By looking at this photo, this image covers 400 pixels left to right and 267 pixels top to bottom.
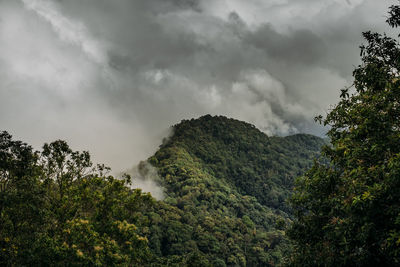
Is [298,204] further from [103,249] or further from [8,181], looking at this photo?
[8,181]

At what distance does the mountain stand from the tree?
4.83m

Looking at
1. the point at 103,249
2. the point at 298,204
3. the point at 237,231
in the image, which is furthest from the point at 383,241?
the point at 237,231

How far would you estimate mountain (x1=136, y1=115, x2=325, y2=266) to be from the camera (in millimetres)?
76494

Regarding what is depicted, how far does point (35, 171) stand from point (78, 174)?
7.78 feet

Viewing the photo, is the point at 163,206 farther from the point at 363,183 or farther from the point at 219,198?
the point at 363,183

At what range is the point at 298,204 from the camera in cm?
1473

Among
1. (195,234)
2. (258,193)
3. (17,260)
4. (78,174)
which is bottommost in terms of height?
(17,260)

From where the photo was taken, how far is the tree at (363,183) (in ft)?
28.7

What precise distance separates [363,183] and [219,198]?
11772 centimetres

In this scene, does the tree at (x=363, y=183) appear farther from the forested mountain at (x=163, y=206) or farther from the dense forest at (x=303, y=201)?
the forested mountain at (x=163, y=206)

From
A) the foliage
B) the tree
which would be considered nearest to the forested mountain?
the foliage

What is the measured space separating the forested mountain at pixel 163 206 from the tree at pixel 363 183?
15.9ft

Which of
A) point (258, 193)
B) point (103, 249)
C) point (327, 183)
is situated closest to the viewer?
point (327, 183)

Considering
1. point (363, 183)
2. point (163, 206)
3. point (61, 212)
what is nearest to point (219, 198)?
point (163, 206)
